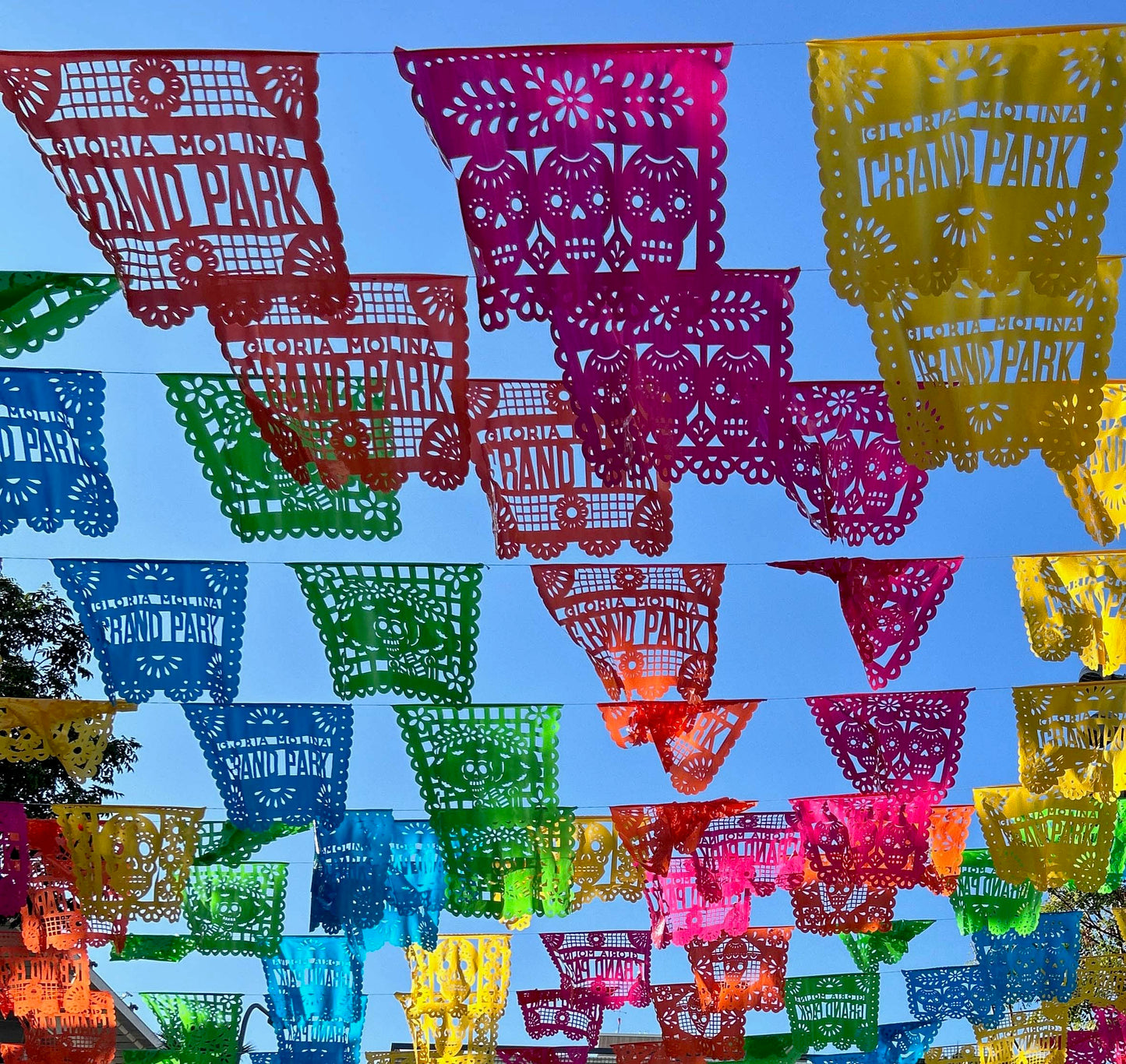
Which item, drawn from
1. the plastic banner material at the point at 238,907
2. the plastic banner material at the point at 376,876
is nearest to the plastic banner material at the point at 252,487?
the plastic banner material at the point at 376,876

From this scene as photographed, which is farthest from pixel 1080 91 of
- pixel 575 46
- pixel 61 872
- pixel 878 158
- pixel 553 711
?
pixel 61 872

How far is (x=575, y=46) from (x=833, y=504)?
2.21 metres

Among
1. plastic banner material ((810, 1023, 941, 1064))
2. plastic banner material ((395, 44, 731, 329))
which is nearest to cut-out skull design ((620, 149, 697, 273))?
plastic banner material ((395, 44, 731, 329))

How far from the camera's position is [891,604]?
224 inches

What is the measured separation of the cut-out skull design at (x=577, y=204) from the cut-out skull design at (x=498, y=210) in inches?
2.3

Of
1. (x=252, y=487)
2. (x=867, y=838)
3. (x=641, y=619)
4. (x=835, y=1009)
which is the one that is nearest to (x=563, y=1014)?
(x=835, y=1009)

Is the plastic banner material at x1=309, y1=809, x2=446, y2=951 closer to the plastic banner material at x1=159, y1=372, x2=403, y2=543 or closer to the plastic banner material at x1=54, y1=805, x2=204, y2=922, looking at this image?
the plastic banner material at x1=54, y1=805, x2=204, y2=922

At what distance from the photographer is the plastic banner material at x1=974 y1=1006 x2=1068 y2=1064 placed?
337 inches

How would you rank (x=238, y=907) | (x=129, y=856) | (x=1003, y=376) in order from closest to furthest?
1. (x=1003, y=376)
2. (x=129, y=856)
3. (x=238, y=907)

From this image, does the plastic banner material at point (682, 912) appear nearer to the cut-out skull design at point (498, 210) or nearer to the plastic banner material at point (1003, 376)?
the plastic banner material at point (1003, 376)

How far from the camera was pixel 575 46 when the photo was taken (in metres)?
3.35

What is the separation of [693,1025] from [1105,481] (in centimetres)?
490

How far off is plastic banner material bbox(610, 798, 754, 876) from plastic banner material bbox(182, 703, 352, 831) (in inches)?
68.1

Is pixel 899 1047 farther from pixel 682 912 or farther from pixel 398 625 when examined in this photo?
pixel 398 625
